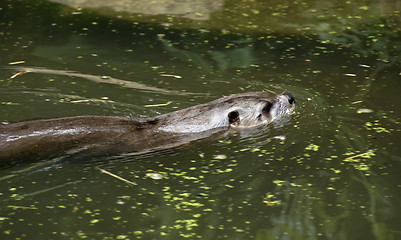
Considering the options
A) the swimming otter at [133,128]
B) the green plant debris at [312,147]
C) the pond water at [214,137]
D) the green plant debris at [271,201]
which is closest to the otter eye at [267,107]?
the swimming otter at [133,128]

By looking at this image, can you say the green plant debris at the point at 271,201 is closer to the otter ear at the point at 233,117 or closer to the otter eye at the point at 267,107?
the otter ear at the point at 233,117

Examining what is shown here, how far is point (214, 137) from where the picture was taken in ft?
21.0

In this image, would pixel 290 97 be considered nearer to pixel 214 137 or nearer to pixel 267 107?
pixel 267 107

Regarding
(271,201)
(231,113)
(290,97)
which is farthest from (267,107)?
(271,201)

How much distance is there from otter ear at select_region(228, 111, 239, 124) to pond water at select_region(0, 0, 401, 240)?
0.50 ft

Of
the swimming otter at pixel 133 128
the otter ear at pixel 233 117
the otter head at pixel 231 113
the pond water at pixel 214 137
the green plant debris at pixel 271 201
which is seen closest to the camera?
the pond water at pixel 214 137

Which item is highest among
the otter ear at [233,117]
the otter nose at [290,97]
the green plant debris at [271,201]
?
the otter nose at [290,97]

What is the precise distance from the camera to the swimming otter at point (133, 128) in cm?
571

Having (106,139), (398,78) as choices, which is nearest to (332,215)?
(106,139)

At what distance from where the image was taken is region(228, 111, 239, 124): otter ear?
6.60 metres

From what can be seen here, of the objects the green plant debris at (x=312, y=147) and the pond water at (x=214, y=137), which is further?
the green plant debris at (x=312, y=147)

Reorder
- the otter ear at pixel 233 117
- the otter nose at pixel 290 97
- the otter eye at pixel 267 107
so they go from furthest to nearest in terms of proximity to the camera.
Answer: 1. the otter nose at pixel 290 97
2. the otter eye at pixel 267 107
3. the otter ear at pixel 233 117

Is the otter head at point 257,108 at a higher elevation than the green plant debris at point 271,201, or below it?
higher

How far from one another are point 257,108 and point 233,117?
265 mm
